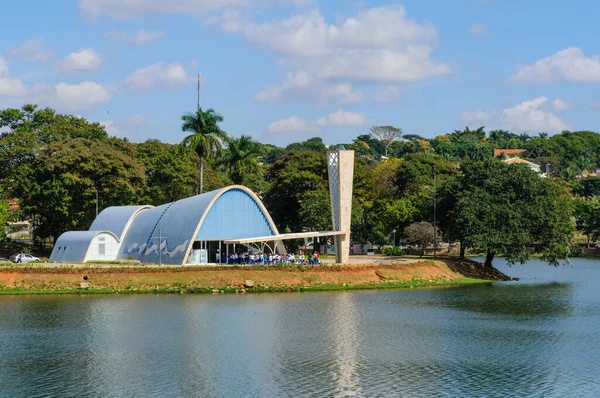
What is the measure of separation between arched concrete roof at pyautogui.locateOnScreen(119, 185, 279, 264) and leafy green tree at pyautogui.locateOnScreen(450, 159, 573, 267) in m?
18.8

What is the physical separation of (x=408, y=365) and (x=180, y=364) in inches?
406

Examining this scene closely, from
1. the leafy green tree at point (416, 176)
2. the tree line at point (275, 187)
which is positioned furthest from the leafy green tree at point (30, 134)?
the leafy green tree at point (416, 176)

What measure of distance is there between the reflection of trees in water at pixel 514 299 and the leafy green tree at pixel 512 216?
4.16m

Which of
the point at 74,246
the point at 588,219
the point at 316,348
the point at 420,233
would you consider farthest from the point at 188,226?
the point at 588,219

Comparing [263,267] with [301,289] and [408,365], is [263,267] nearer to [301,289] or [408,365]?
[301,289]

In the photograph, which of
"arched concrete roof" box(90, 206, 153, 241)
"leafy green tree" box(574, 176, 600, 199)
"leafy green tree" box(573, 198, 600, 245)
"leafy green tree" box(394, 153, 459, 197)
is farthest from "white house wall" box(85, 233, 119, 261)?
"leafy green tree" box(574, 176, 600, 199)

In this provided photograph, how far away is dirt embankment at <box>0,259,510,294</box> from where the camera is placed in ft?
200

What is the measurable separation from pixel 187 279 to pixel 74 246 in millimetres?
19910

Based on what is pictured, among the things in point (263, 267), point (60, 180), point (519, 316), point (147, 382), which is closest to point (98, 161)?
point (60, 180)

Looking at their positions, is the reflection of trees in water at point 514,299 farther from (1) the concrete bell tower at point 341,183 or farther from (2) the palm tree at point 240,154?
(2) the palm tree at point 240,154

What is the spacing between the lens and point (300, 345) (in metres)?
40.0

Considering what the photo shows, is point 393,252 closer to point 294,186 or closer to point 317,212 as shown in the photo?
point 317,212

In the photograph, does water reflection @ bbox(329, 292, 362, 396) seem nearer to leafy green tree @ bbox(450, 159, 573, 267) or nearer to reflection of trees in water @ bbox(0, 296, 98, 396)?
reflection of trees in water @ bbox(0, 296, 98, 396)

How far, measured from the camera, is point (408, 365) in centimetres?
3556
